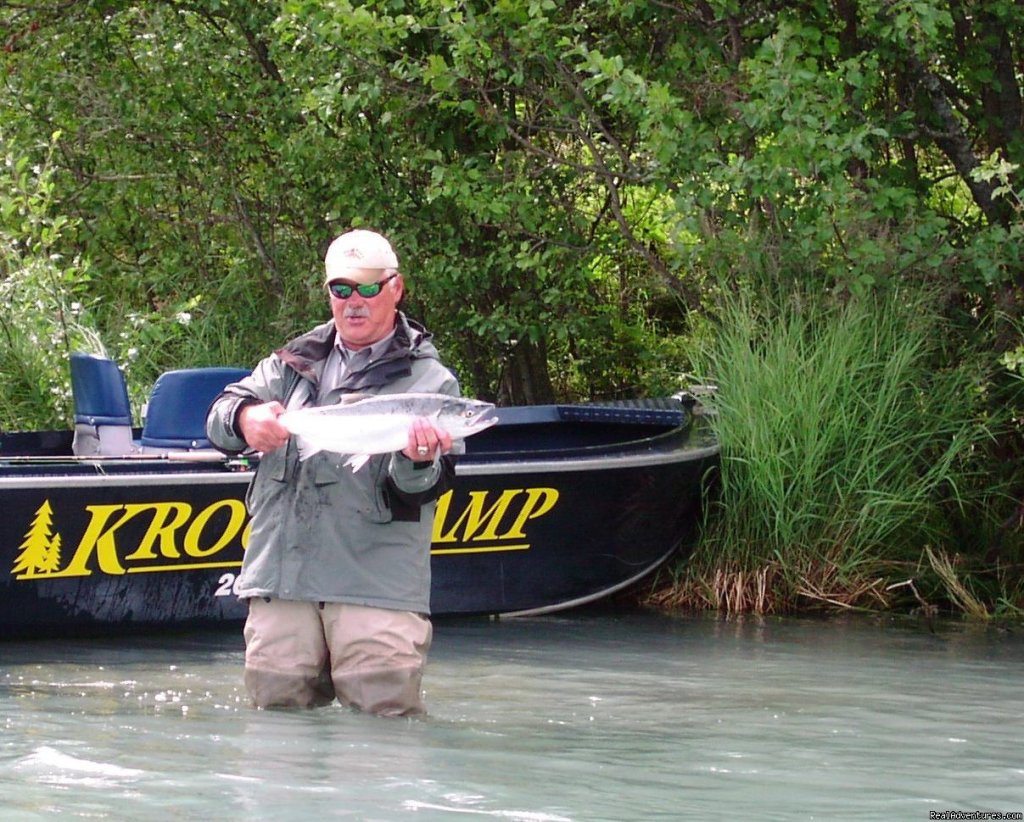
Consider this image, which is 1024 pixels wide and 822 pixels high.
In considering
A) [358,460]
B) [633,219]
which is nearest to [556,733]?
[358,460]

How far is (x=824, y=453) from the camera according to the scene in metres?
9.05

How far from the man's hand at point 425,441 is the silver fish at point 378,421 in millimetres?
15

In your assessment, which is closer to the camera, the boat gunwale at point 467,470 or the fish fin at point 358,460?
the fish fin at point 358,460

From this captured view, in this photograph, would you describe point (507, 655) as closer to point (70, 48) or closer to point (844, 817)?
point (844, 817)

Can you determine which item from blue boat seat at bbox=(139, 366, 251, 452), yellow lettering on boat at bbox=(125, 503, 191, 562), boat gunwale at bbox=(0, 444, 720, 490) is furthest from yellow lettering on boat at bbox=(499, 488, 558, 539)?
yellow lettering on boat at bbox=(125, 503, 191, 562)

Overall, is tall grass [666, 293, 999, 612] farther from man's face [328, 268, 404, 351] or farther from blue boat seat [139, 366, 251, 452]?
man's face [328, 268, 404, 351]

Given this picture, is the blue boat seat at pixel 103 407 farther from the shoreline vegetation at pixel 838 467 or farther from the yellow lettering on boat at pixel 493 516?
the shoreline vegetation at pixel 838 467

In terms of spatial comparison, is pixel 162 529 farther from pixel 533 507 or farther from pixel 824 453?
pixel 824 453

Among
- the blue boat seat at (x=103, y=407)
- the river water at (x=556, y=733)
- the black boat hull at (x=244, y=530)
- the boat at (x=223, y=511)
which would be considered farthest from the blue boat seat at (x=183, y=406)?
the river water at (x=556, y=733)

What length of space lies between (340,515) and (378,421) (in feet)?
1.49

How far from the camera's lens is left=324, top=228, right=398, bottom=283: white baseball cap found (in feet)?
16.8

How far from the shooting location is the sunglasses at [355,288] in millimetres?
5160

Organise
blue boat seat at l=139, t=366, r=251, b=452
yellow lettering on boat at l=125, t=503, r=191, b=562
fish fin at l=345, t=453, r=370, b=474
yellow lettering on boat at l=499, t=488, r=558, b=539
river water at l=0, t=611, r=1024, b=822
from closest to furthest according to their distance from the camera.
→ river water at l=0, t=611, r=1024, b=822 < fish fin at l=345, t=453, r=370, b=474 < yellow lettering on boat at l=125, t=503, r=191, b=562 < blue boat seat at l=139, t=366, r=251, b=452 < yellow lettering on boat at l=499, t=488, r=558, b=539

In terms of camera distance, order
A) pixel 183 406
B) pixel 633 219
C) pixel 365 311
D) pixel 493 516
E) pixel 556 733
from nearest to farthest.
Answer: pixel 365 311 → pixel 556 733 → pixel 183 406 → pixel 493 516 → pixel 633 219
